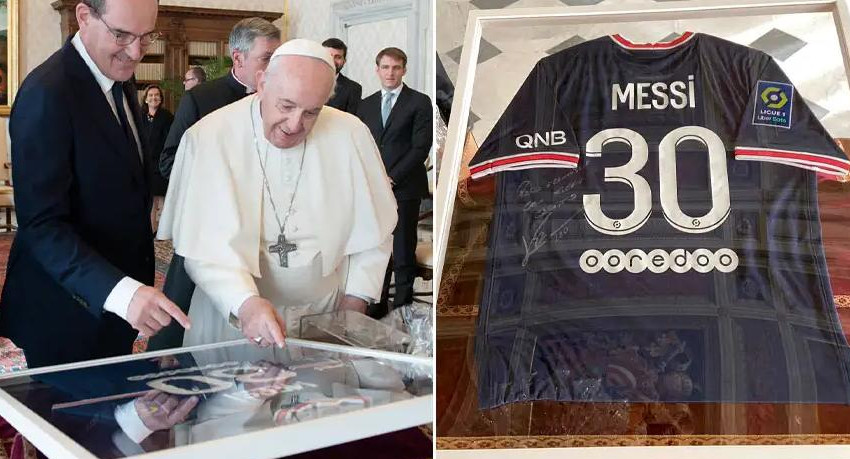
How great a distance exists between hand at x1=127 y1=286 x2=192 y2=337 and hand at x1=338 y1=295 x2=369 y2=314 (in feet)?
1.08

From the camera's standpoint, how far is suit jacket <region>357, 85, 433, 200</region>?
1.52 metres

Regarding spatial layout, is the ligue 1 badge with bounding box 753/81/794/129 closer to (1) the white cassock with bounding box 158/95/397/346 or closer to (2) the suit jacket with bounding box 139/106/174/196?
(1) the white cassock with bounding box 158/95/397/346

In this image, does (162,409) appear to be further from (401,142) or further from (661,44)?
(661,44)

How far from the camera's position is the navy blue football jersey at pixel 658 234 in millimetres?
1477

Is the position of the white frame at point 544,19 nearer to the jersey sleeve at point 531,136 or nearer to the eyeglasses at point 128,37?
the jersey sleeve at point 531,136

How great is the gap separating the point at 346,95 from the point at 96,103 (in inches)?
18.2

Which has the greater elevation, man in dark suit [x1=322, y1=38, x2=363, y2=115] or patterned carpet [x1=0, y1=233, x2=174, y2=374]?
man in dark suit [x1=322, y1=38, x2=363, y2=115]

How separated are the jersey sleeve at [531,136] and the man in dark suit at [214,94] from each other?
0.52 meters

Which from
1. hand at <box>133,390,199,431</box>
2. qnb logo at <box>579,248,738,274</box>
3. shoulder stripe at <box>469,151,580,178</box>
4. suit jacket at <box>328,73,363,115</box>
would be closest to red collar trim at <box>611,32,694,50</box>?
shoulder stripe at <box>469,151,580,178</box>

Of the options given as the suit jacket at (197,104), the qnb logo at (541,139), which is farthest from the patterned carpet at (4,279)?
the qnb logo at (541,139)

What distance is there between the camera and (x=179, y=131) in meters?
1.39

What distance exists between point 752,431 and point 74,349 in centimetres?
125

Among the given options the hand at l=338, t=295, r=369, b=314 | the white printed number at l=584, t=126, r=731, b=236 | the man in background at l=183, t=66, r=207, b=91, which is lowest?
the hand at l=338, t=295, r=369, b=314

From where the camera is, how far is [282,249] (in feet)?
4.92
